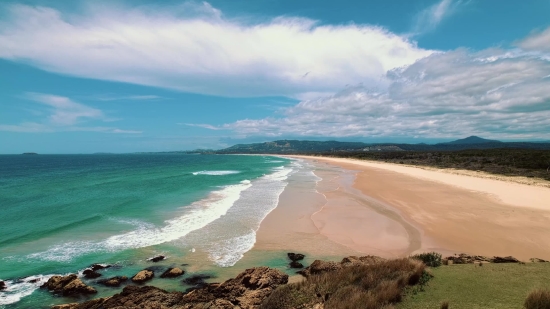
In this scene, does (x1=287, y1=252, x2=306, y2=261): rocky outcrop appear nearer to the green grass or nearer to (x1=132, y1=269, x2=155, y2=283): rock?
(x1=132, y1=269, x2=155, y2=283): rock

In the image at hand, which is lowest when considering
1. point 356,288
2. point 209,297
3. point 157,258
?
point 157,258

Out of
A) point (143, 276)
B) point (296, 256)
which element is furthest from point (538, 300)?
point (143, 276)

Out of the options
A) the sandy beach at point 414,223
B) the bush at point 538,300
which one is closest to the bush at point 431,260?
the bush at point 538,300

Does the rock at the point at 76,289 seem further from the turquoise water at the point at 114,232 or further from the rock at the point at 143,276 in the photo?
the rock at the point at 143,276

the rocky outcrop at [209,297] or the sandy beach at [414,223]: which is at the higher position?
the rocky outcrop at [209,297]

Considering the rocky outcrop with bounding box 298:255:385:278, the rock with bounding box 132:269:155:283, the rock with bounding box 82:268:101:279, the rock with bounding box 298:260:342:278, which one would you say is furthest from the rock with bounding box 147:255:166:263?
the rock with bounding box 298:260:342:278

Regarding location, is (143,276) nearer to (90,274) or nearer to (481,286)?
(90,274)
